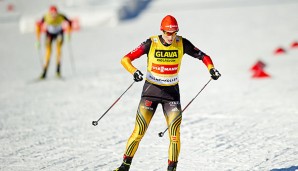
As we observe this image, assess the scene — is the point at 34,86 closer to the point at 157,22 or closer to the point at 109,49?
the point at 109,49

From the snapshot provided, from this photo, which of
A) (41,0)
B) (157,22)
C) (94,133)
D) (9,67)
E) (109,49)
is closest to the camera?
(94,133)

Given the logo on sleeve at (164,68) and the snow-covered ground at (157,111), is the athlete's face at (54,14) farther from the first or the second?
the logo on sleeve at (164,68)

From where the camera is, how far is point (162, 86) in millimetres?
6266

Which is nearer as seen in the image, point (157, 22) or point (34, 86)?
point (34, 86)

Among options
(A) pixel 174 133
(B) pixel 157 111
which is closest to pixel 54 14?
(B) pixel 157 111

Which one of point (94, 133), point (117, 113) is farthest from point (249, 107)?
point (94, 133)

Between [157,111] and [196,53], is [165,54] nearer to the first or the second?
[196,53]

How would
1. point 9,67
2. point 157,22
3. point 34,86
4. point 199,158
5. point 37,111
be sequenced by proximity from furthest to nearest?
point 157,22 < point 9,67 < point 34,86 < point 37,111 < point 199,158

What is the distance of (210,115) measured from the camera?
1009cm

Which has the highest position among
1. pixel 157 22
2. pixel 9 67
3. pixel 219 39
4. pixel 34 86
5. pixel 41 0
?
pixel 41 0

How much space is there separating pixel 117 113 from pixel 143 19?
17.4m

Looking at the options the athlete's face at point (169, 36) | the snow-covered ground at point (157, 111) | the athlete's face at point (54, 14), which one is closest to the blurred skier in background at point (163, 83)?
the athlete's face at point (169, 36)

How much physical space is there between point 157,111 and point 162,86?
178 inches

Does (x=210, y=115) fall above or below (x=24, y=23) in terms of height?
below
